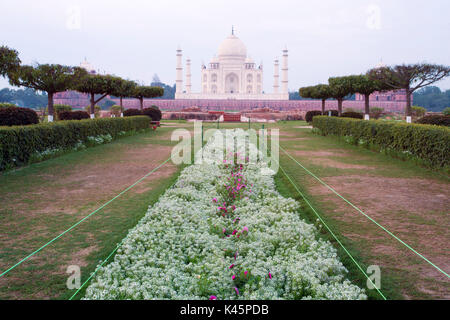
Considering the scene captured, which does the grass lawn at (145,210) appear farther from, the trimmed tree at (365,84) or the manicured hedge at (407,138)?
the trimmed tree at (365,84)

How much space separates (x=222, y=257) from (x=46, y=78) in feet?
45.6

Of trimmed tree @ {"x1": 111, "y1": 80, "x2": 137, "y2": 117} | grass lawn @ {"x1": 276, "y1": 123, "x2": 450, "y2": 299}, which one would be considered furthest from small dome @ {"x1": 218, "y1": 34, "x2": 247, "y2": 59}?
grass lawn @ {"x1": 276, "y1": 123, "x2": 450, "y2": 299}

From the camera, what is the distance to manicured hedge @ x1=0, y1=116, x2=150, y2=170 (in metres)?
8.62

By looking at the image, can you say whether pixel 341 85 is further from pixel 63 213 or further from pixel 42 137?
pixel 63 213

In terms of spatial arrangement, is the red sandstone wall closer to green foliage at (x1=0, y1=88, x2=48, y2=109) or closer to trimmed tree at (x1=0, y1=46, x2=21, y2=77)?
green foliage at (x1=0, y1=88, x2=48, y2=109)

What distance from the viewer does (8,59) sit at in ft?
37.1

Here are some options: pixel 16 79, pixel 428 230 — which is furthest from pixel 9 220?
pixel 16 79

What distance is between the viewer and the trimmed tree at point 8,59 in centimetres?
1116

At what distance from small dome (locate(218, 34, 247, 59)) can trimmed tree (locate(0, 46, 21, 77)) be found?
2285 inches

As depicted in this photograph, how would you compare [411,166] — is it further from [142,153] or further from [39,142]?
Result: [39,142]

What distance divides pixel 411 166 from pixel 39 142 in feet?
31.2

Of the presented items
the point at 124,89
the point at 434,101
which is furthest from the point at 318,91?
the point at 434,101

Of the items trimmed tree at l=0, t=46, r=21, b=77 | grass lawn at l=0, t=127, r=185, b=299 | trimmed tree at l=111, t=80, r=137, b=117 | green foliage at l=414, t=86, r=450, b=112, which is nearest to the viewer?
grass lawn at l=0, t=127, r=185, b=299
